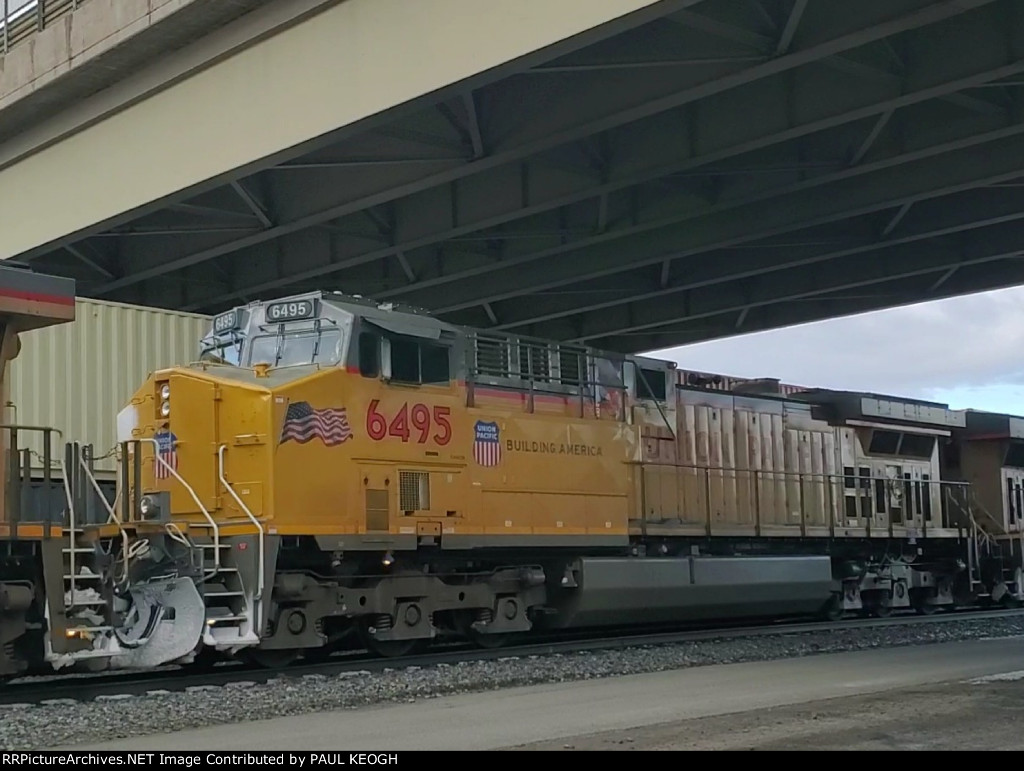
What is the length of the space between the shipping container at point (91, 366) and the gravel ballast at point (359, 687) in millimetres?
5336

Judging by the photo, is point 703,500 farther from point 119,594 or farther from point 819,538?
point 119,594

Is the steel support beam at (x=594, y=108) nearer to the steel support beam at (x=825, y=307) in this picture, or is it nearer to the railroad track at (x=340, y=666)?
the railroad track at (x=340, y=666)

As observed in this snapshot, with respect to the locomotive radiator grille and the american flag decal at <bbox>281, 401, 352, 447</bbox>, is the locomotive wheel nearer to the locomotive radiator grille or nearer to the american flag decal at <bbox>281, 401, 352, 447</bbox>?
the locomotive radiator grille

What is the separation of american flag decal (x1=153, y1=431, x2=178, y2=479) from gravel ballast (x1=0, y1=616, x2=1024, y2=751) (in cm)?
261

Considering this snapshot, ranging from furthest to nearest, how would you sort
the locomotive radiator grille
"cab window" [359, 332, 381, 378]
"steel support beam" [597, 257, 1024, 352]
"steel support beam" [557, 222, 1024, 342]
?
1. "steel support beam" [597, 257, 1024, 352]
2. "steel support beam" [557, 222, 1024, 342]
3. the locomotive radiator grille
4. "cab window" [359, 332, 381, 378]

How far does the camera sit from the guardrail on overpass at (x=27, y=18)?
16.7m

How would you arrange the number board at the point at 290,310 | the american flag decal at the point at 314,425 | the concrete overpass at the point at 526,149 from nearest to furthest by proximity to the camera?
the american flag decal at the point at 314,425, the concrete overpass at the point at 526,149, the number board at the point at 290,310

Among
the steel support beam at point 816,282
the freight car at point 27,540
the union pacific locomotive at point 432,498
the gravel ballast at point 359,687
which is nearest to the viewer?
the gravel ballast at point 359,687

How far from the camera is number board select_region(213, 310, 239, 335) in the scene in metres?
13.7

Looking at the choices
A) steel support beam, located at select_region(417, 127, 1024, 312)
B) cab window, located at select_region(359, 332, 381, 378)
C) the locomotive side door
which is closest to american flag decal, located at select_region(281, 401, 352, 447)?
cab window, located at select_region(359, 332, 381, 378)

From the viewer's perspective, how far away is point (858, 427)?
20.5 meters

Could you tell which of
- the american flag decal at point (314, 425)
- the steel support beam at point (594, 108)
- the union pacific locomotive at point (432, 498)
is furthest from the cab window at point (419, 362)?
the steel support beam at point (594, 108)

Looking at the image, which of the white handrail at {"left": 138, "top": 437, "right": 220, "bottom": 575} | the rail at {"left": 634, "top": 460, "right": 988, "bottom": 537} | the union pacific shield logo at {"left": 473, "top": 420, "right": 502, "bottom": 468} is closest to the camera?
the white handrail at {"left": 138, "top": 437, "right": 220, "bottom": 575}
